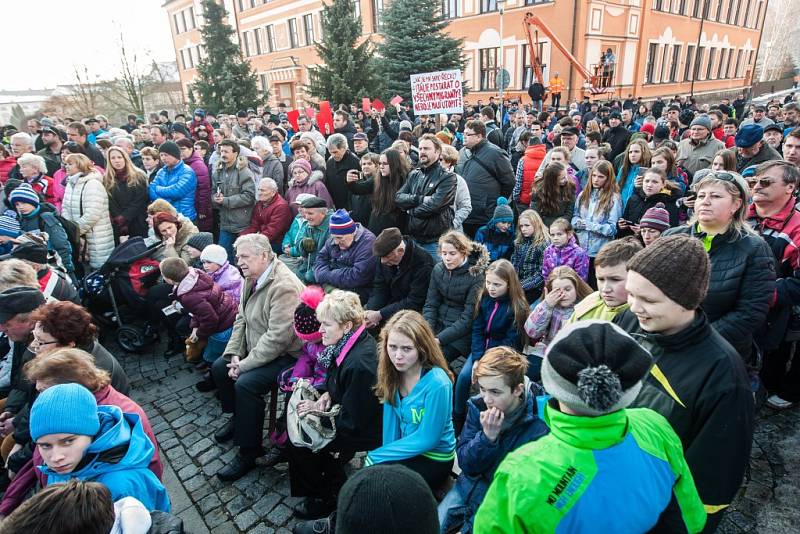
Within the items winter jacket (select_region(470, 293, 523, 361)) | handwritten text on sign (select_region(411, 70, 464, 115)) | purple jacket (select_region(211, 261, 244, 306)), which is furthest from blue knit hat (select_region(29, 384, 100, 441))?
handwritten text on sign (select_region(411, 70, 464, 115))

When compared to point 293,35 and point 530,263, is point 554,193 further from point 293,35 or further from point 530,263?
point 293,35

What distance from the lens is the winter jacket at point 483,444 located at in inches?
99.0

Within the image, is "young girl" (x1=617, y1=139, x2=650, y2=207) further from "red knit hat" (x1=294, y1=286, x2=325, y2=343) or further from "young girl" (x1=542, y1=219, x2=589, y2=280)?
"red knit hat" (x1=294, y1=286, x2=325, y2=343)

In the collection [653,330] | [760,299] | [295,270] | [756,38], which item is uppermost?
[756,38]

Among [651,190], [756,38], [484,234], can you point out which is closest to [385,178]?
[484,234]

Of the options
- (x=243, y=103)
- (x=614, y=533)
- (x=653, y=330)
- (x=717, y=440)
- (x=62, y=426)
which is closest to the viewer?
(x=614, y=533)

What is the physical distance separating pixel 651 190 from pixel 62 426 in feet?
18.2

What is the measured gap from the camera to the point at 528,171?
22.1 ft

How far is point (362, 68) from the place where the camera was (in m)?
19.9

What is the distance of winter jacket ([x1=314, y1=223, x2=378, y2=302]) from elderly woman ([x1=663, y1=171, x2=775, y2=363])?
3.05 meters

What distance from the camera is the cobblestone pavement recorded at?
119 inches

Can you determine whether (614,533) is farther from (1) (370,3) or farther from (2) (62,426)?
(1) (370,3)

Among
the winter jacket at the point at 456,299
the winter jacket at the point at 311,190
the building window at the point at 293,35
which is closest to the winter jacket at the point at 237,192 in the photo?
the winter jacket at the point at 311,190

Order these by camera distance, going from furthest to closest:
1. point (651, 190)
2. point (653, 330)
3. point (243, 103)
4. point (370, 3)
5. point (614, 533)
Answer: point (370, 3) < point (243, 103) < point (651, 190) < point (653, 330) < point (614, 533)
